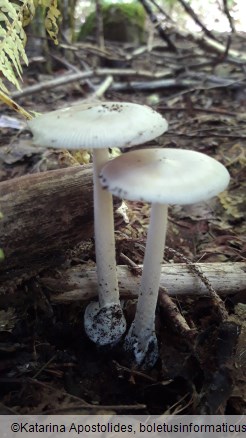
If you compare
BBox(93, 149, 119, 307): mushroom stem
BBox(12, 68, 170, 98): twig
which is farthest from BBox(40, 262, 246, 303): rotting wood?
BBox(12, 68, 170, 98): twig

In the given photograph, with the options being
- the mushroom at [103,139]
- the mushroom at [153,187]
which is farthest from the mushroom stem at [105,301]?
the mushroom at [153,187]

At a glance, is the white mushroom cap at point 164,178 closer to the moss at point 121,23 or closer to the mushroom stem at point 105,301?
the mushroom stem at point 105,301

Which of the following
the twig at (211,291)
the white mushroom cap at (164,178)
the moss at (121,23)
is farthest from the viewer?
the moss at (121,23)

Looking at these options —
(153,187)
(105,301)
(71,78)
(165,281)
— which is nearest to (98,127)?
(153,187)

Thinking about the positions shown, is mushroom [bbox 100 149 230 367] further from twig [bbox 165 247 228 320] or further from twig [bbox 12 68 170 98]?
twig [bbox 12 68 170 98]

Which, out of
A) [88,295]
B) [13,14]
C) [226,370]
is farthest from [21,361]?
[13,14]

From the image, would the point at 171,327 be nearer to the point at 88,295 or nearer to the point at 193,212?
the point at 88,295

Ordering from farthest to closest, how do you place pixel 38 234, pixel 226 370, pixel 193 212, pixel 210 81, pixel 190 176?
A: pixel 210 81, pixel 193 212, pixel 38 234, pixel 226 370, pixel 190 176

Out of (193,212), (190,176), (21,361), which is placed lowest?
(193,212)
